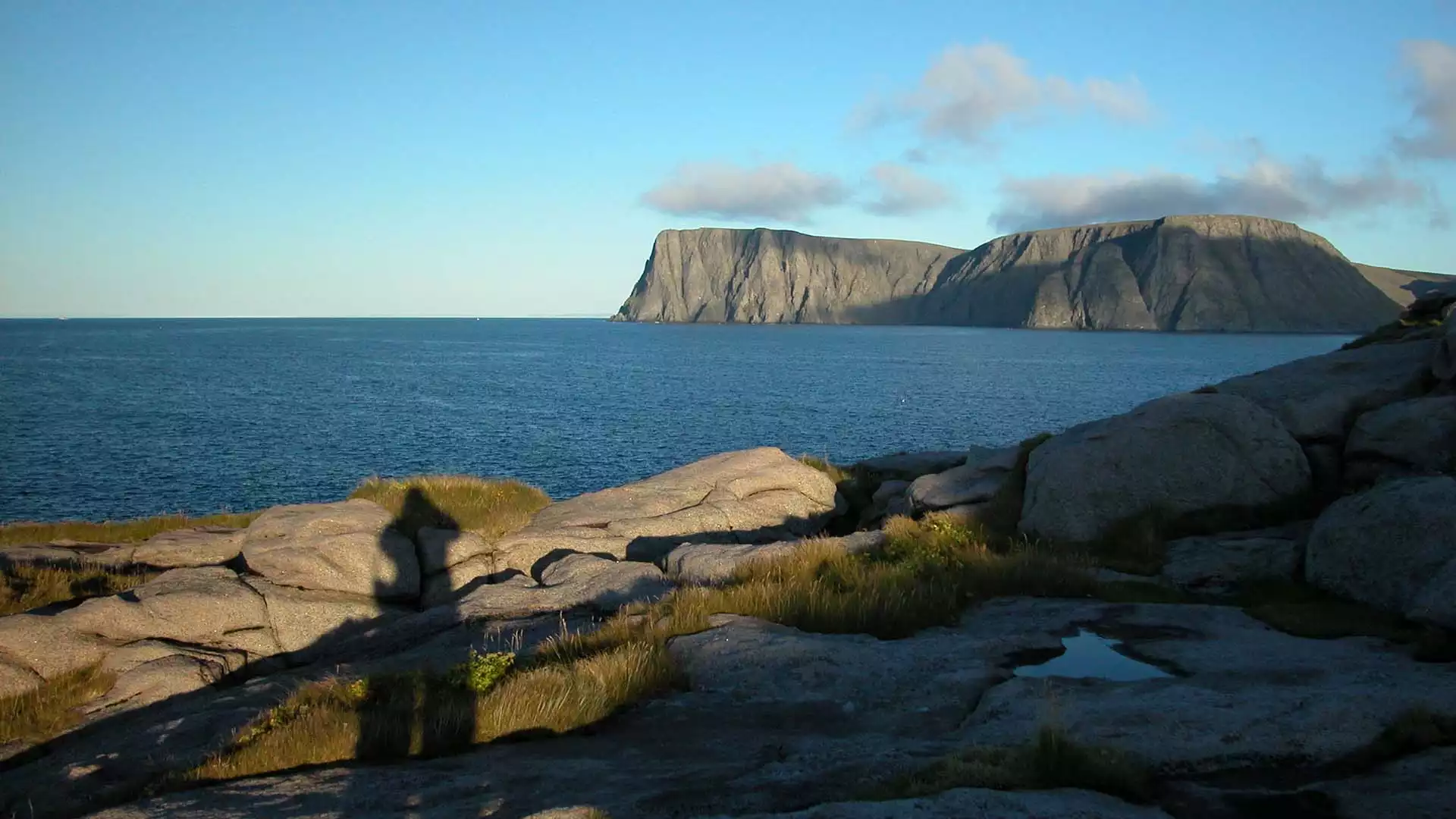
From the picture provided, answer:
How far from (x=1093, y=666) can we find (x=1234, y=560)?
582 centimetres

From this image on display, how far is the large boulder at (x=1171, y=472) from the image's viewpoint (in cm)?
1683

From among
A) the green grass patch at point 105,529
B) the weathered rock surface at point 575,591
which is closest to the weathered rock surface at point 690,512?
the weathered rock surface at point 575,591

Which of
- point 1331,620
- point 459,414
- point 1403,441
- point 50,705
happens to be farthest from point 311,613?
point 459,414

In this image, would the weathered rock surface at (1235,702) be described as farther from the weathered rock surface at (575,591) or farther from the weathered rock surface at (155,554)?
the weathered rock surface at (155,554)

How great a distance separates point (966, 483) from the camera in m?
20.7

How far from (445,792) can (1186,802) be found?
17.0 feet

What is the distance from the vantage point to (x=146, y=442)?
49.9 m

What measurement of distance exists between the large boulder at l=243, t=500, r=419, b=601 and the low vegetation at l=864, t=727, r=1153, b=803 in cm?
1485

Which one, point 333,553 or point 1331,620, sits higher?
point 1331,620

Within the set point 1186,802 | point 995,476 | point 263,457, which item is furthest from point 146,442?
point 1186,802

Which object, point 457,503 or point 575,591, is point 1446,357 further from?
point 457,503

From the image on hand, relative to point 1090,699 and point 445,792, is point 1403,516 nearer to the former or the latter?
point 1090,699

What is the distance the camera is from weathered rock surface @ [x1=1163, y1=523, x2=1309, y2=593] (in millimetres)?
13906

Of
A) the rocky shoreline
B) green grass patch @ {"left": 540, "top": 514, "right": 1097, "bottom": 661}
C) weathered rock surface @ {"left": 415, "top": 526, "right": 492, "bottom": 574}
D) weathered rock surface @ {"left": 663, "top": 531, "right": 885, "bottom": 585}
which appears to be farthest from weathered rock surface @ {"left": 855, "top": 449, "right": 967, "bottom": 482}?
green grass patch @ {"left": 540, "top": 514, "right": 1097, "bottom": 661}
